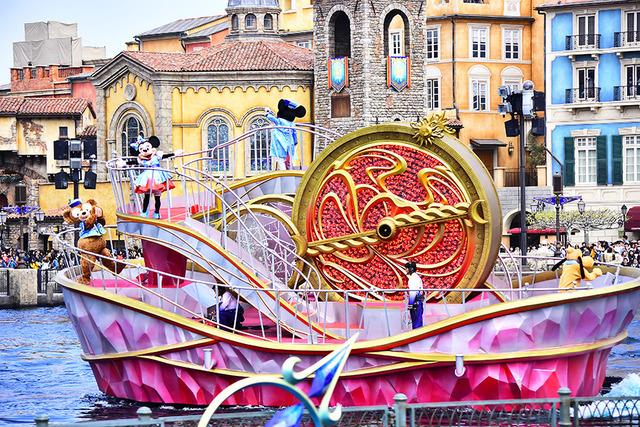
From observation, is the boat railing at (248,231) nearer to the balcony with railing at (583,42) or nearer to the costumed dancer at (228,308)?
the costumed dancer at (228,308)

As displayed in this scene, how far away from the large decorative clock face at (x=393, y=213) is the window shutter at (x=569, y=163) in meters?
32.9

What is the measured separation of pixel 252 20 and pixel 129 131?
8107mm

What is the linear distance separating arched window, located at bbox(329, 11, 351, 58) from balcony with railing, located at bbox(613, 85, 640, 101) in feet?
40.2

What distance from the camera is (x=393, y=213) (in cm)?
1612

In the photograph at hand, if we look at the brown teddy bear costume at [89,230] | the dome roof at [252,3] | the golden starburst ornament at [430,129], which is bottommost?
the brown teddy bear costume at [89,230]

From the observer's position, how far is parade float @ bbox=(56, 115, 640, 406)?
1404 centimetres

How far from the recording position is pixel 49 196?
170 feet

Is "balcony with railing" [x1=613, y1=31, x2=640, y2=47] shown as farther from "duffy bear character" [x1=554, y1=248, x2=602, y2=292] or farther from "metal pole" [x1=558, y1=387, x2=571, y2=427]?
"metal pole" [x1=558, y1=387, x2=571, y2=427]

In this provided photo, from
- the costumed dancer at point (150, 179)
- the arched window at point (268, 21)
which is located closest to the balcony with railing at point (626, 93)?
the arched window at point (268, 21)

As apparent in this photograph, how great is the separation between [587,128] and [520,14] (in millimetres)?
8596

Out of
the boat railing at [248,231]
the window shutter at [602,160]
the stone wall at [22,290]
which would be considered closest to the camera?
the boat railing at [248,231]

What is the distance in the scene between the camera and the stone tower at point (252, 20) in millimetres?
49188

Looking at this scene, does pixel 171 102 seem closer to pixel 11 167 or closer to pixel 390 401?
pixel 11 167

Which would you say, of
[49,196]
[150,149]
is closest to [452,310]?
[150,149]
